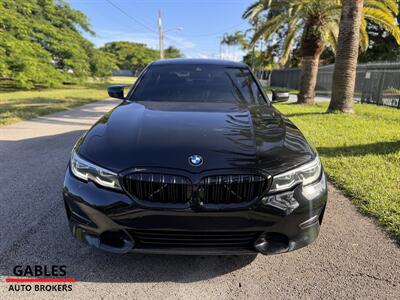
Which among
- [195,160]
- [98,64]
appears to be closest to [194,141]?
[195,160]

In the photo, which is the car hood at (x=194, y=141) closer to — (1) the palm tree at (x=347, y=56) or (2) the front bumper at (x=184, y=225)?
(2) the front bumper at (x=184, y=225)

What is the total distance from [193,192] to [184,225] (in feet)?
0.71

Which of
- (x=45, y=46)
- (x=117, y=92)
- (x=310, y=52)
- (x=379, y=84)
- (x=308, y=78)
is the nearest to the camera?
(x=117, y=92)

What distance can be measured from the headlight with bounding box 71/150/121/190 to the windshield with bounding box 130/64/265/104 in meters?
1.47

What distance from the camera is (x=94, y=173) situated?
2.18m

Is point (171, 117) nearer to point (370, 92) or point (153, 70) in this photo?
point (153, 70)

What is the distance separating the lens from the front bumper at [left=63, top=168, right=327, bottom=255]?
208cm

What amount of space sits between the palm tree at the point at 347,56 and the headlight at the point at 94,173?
9.73m

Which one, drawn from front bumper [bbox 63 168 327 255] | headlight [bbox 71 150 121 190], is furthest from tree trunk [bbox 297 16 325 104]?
headlight [bbox 71 150 121 190]

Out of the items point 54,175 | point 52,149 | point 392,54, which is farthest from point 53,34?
point 392,54

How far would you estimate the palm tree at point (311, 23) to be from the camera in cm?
1279

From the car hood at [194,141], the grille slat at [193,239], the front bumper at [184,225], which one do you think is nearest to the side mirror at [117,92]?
the car hood at [194,141]

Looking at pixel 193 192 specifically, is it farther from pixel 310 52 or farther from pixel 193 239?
pixel 310 52

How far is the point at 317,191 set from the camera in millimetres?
2312
